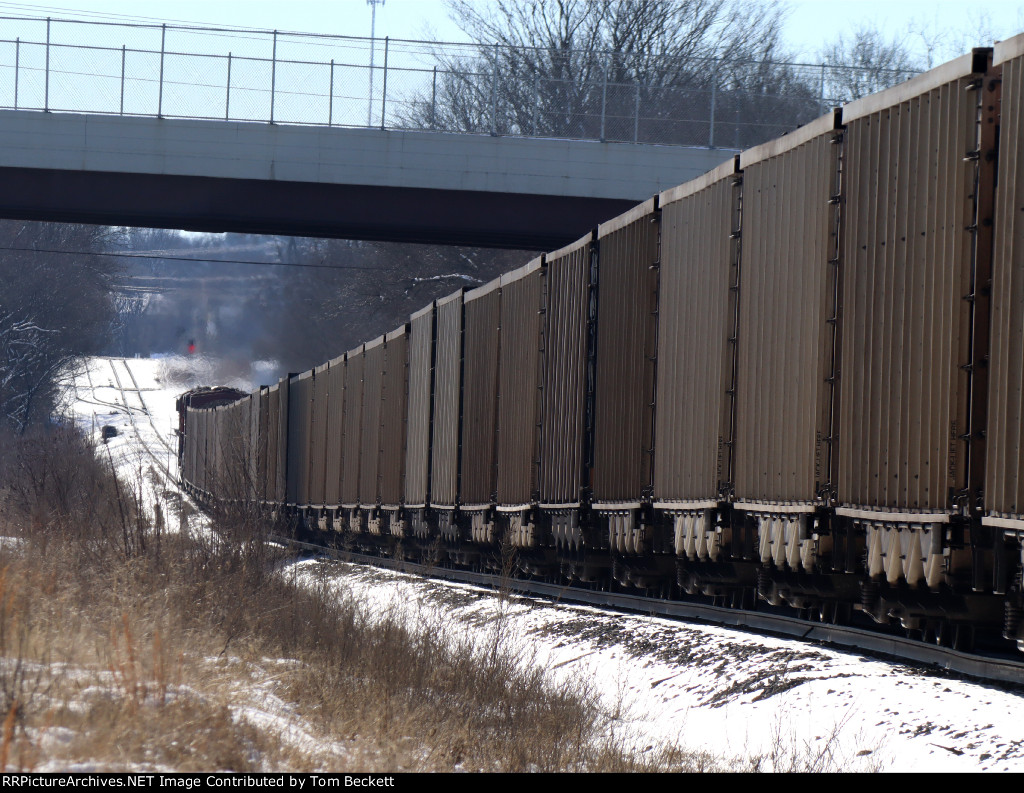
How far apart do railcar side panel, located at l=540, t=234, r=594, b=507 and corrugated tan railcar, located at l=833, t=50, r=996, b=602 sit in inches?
198

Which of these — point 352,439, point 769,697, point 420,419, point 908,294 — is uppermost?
point 908,294

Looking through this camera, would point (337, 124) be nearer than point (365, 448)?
No

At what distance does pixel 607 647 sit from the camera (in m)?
10.8

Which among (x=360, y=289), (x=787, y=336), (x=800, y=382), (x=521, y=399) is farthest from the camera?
(x=360, y=289)

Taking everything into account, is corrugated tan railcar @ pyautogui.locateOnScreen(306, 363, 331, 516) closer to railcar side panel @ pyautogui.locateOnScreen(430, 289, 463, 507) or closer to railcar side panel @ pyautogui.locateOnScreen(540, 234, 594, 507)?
railcar side panel @ pyautogui.locateOnScreen(430, 289, 463, 507)

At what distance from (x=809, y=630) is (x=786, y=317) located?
8.07 feet

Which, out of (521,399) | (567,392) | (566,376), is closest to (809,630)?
(567,392)

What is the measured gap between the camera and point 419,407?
20828 mm

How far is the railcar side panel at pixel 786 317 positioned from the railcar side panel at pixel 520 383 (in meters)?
5.05

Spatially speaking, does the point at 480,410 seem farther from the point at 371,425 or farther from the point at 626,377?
the point at 371,425

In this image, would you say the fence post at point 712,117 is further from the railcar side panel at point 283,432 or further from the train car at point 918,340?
Result: the train car at point 918,340
